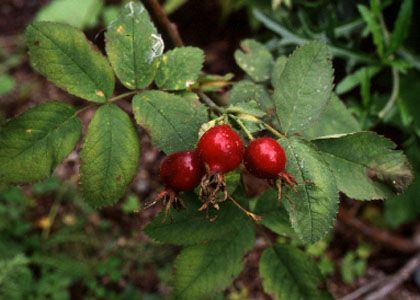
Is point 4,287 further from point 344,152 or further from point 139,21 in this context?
point 344,152

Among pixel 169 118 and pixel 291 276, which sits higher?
pixel 169 118

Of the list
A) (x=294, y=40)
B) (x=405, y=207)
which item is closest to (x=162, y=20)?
(x=294, y=40)

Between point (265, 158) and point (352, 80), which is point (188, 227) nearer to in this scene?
point (265, 158)

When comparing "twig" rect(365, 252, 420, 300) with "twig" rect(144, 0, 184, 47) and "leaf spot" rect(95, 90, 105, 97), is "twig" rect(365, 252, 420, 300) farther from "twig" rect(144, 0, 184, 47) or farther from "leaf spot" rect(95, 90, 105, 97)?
"leaf spot" rect(95, 90, 105, 97)

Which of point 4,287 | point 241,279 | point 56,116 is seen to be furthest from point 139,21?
point 241,279

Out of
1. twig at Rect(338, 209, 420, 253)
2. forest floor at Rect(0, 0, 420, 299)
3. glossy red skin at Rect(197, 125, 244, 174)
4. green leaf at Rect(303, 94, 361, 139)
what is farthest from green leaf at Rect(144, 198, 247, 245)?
twig at Rect(338, 209, 420, 253)

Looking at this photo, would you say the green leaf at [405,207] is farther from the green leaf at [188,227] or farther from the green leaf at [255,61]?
the green leaf at [188,227]

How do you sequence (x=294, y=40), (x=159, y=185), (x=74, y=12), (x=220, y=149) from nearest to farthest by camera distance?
1. (x=220, y=149)
2. (x=294, y=40)
3. (x=159, y=185)
4. (x=74, y=12)
